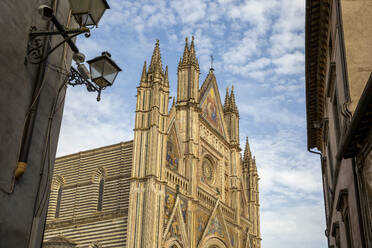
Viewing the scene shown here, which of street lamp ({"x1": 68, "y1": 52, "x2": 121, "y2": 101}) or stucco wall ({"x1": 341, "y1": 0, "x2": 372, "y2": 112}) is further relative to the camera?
stucco wall ({"x1": 341, "y1": 0, "x2": 372, "y2": 112})

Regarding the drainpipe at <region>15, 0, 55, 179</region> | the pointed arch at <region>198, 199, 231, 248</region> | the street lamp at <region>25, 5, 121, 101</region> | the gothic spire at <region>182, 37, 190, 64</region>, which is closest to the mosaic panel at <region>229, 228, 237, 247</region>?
the pointed arch at <region>198, 199, 231, 248</region>

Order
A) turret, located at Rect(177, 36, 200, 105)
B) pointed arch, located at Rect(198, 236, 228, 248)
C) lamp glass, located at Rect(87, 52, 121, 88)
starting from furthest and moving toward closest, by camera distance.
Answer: turret, located at Rect(177, 36, 200, 105)
pointed arch, located at Rect(198, 236, 228, 248)
lamp glass, located at Rect(87, 52, 121, 88)

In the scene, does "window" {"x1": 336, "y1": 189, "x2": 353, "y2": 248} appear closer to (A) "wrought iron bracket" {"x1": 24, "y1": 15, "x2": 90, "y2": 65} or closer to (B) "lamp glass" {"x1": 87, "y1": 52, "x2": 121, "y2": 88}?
(B) "lamp glass" {"x1": 87, "y1": 52, "x2": 121, "y2": 88}

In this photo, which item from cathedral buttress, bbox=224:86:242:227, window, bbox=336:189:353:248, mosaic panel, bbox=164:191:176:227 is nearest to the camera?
window, bbox=336:189:353:248

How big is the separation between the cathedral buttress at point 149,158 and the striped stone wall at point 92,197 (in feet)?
5.35

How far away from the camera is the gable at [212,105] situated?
3459 cm

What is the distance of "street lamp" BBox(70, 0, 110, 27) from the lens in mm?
5492

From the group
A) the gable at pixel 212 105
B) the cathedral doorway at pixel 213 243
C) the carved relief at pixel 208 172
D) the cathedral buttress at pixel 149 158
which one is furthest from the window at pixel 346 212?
the gable at pixel 212 105

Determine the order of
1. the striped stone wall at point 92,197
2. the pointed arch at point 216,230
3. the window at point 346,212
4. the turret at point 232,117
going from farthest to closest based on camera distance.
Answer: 1. the turret at point 232,117
2. the pointed arch at point 216,230
3. the striped stone wall at point 92,197
4. the window at point 346,212

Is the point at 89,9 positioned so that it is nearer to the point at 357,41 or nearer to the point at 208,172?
the point at 357,41

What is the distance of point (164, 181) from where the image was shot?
83.5 feet

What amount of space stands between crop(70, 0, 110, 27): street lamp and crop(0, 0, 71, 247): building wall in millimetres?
583

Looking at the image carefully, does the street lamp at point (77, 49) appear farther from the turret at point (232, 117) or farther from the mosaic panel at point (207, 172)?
the turret at point (232, 117)

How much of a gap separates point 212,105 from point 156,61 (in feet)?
28.5
